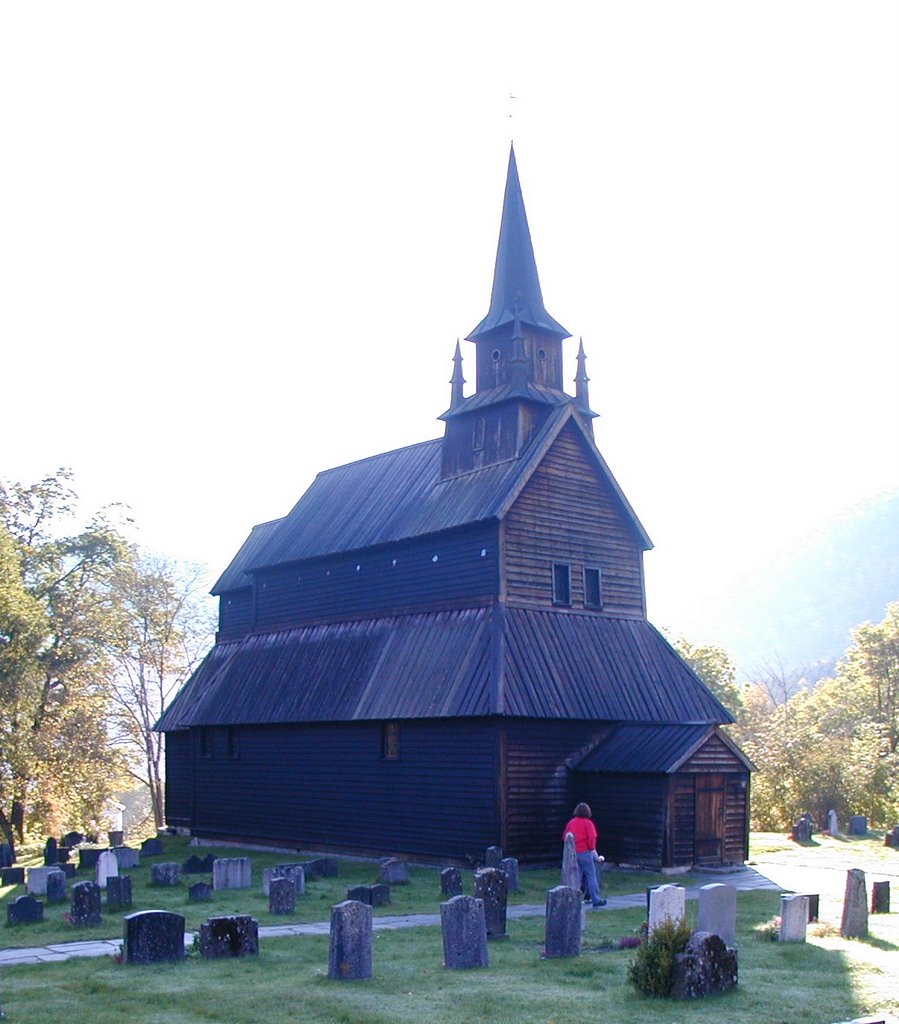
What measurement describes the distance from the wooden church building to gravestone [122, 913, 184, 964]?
1325cm

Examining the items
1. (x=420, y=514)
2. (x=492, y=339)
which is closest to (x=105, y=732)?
(x=420, y=514)

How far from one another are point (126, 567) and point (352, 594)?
1978cm

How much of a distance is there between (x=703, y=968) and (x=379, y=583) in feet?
74.4

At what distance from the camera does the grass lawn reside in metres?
12.0

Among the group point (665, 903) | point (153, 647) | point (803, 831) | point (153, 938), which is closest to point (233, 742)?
point (803, 831)

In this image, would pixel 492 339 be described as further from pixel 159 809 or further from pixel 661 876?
pixel 159 809

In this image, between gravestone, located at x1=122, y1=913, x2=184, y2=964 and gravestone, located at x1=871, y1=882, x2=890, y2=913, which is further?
gravestone, located at x1=871, y1=882, x2=890, y2=913

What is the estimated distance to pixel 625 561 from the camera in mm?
34219

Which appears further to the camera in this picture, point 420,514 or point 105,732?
point 105,732

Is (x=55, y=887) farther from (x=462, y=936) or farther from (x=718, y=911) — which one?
(x=718, y=911)

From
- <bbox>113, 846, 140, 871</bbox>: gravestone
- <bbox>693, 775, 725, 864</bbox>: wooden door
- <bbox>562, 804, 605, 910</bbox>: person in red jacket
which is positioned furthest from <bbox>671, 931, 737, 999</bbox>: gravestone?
<bbox>113, 846, 140, 871</bbox>: gravestone

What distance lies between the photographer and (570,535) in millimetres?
32719

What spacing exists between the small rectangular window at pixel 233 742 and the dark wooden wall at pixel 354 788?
108 millimetres

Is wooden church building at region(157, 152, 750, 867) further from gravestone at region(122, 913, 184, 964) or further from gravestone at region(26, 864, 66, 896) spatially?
gravestone at region(122, 913, 184, 964)
